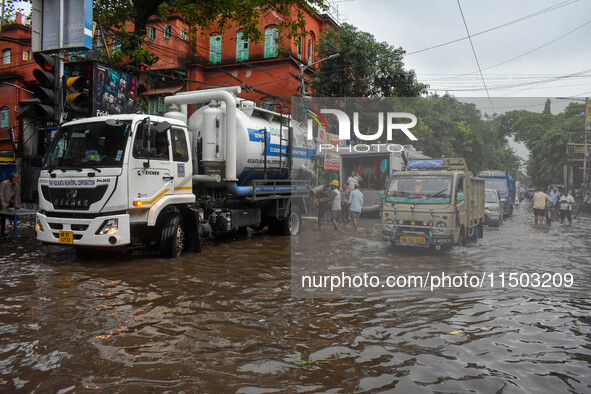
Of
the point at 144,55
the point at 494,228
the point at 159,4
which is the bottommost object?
the point at 494,228

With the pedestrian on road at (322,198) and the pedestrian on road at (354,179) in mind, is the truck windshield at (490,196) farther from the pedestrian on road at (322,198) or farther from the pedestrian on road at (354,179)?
the pedestrian on road at (322,198)

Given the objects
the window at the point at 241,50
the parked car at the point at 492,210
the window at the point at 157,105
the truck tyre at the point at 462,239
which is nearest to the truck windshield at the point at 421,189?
the truck tyre at the point at 462,239

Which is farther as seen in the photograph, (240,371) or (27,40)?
(27,40)

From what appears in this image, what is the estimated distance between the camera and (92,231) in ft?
24.8

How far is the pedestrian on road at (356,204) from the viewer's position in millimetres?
9386

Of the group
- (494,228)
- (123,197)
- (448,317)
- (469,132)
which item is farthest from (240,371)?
(494,228)

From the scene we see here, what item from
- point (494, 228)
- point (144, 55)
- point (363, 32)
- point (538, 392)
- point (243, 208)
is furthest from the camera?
point (363, 32)

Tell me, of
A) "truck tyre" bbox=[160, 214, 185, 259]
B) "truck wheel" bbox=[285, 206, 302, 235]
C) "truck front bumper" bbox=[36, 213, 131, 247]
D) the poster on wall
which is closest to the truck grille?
"truck front bumper" bbox=[36, 213, 131, 247]

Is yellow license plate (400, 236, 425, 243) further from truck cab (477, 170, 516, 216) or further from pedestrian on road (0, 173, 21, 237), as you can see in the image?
pedestrian on road (0, 173, 21, 237)

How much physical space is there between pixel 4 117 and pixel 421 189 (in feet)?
99.9

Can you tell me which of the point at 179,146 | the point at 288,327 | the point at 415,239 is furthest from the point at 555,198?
the point at 179,146

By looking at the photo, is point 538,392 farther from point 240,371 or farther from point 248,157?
point 248,157

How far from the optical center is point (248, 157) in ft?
35.1

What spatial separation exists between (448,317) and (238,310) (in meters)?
2.45
